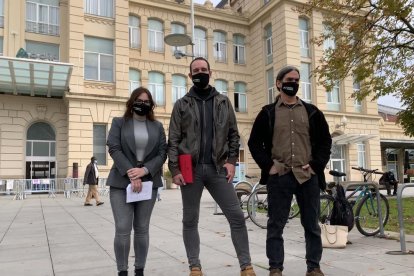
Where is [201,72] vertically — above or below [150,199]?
above

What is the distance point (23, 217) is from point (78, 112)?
13.2 metres

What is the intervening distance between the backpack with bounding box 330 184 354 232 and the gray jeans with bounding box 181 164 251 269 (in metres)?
2.42

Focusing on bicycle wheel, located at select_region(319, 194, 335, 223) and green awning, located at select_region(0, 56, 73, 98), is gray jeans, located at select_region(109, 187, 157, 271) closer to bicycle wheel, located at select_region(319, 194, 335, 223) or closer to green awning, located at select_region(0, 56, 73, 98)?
bicycle wheel, located at select_region(319, 194, 335, 223)

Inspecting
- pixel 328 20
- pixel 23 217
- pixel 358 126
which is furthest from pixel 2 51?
pixel 358 126

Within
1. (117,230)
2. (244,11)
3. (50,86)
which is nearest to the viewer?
(117,230)

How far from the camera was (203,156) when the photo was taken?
4133mm

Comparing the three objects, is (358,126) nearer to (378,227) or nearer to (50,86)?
(50,86)

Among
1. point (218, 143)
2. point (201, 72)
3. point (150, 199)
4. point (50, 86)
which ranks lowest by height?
point (150, 199)

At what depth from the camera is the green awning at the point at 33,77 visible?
20.7 metres

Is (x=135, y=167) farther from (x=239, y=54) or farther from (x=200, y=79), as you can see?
(x=239, y=54)

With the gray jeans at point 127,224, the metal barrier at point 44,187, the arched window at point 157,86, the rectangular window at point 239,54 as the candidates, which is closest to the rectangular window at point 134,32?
the arched window at point 157,86

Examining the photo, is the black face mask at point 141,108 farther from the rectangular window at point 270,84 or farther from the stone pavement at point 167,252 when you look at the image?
the rectangular window at point 270,84

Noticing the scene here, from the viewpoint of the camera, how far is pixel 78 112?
23.8 m

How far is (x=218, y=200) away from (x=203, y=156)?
0.48 metres
